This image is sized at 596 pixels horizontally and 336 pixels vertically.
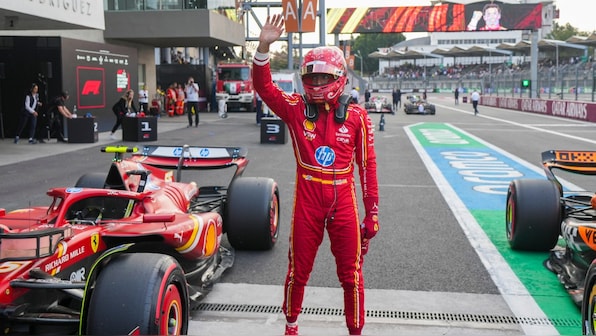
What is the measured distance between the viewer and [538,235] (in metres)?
6.49

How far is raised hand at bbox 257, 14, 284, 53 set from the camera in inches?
158

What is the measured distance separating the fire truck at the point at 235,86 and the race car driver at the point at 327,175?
3525cm

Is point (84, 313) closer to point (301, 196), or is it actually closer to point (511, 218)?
point (301, 196)

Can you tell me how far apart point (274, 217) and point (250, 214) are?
0.53 meters

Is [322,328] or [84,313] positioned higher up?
[84,313]

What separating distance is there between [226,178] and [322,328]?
304 inches

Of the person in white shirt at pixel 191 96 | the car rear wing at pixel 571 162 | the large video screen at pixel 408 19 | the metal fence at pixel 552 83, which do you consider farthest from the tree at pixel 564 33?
the car rear wing at pixel 571 162

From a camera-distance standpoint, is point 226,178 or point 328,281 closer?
point 328,281

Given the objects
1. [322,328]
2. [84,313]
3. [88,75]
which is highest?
[88,75]

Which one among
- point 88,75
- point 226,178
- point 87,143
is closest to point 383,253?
point 226,178

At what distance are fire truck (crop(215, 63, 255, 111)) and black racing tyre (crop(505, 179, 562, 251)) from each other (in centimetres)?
3320

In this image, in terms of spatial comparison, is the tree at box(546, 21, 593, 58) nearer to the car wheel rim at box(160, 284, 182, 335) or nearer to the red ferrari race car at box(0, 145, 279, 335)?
the red ferrari race car at box(0, 145, 279, 335)

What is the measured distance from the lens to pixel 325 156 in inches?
161

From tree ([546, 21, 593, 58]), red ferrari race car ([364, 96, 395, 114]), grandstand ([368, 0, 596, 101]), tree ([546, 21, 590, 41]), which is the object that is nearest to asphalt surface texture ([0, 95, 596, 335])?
grandstand ([368, 0, 596, 101])
